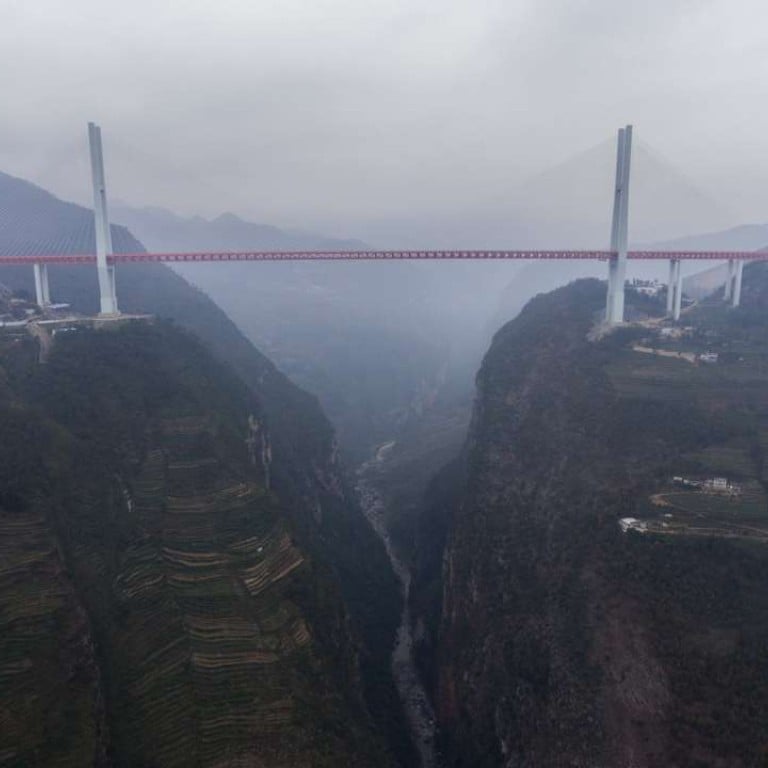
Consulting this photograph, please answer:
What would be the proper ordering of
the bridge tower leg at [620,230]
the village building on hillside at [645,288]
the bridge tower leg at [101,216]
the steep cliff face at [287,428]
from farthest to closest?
the village building on hillside at [645,288], the bridge tower leg at [620,230], the bridge tower leg at [101,216], the steep cliff face at [287,428]

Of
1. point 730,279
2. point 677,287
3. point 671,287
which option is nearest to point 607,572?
point 677,287

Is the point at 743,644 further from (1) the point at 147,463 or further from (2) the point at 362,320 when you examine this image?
(2) the point at 362,320

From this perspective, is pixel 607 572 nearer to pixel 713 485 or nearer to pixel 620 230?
pixel 713 485

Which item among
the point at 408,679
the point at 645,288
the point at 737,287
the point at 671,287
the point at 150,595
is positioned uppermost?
the point at 671,287

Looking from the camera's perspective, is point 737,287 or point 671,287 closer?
point 671,287

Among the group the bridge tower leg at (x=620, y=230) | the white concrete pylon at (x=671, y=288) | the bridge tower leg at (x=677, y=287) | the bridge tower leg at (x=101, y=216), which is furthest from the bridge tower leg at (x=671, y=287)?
the bridge tower leg at (x=101, y=216)

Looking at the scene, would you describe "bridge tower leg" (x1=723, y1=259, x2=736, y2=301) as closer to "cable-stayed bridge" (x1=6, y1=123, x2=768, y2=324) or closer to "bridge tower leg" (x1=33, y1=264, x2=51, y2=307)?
"cable-stayed bridge" (x1=6, y1=123, x2=768, y2=324)

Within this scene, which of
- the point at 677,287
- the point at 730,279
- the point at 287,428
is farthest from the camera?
the point at 730,279

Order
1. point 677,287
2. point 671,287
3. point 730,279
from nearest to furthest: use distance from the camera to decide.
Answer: point 677,287
point 671,287
point 730,279

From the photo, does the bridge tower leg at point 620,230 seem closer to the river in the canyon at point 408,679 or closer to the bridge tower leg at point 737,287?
the bridge tower leg at point 737,287
